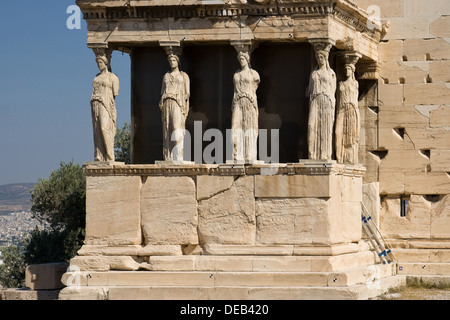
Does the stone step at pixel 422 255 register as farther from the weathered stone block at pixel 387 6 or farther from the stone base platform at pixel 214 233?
the weathered stone block at pixel 387 6

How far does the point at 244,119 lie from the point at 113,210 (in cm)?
259

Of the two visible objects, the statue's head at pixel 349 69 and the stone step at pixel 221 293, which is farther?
the statue's head at pixel 349 69

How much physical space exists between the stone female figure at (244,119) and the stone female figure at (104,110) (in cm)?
203

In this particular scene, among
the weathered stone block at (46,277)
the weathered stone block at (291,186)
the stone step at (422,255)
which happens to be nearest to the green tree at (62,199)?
the weathered stone block at (46,277)

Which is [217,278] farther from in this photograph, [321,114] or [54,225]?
[54,225]

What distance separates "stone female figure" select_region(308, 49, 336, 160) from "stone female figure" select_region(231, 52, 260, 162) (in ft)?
2.98

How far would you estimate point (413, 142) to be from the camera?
22375 millimetres

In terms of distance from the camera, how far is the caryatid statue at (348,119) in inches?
851

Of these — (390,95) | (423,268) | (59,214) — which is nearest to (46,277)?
(423,268)

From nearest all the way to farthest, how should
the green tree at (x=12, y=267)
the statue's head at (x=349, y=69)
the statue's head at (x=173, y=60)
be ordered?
the statue's head at (x=173, y=60)
the statue's head at (x=349, y=69)
the green tree at (x=12, y=267)

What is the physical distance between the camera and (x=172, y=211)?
1991 cm

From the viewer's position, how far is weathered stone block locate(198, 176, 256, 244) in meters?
19.7

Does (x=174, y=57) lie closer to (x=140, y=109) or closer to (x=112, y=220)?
(x=140, y=109)

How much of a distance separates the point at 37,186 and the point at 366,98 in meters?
13.0
